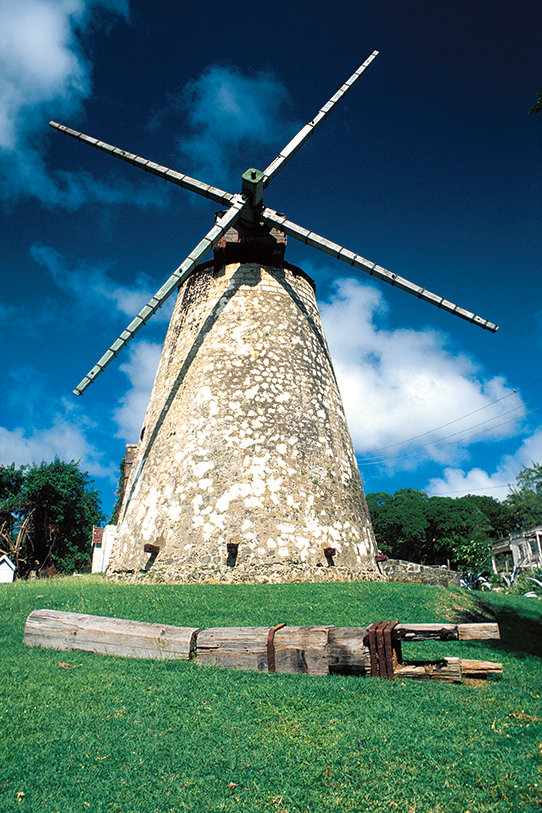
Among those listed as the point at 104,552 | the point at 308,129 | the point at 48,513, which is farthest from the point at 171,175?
the point at 48,513

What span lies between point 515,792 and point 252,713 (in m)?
1.93

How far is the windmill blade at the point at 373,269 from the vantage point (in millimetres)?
13781

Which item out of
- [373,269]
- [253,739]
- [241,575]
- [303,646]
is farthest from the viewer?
[373,269]

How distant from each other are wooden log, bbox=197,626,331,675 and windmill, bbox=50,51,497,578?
5.10 metres

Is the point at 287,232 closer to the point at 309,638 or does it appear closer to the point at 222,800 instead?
the point at 309,638

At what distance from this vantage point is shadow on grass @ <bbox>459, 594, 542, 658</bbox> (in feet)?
22.0

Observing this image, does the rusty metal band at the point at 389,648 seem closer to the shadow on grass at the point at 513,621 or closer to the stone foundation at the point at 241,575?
the shadow on grass at the point at 513,621

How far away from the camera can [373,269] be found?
1392 centimetres

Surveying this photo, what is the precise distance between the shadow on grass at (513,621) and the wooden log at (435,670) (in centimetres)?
218

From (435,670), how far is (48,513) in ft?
99.5

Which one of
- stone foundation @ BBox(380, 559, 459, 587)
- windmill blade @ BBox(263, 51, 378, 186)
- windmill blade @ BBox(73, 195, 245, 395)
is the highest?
windmill blade @ BBox(263, 51, 378, 186)

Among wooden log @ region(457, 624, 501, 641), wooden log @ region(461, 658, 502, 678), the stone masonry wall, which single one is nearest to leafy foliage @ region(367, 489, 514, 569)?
the stone masonry wall

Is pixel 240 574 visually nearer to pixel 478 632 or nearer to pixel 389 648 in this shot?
pixel 389 648

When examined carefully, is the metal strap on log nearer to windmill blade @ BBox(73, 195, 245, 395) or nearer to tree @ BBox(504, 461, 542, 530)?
windmill blade @ BBox(73, 195, 245, 395)
